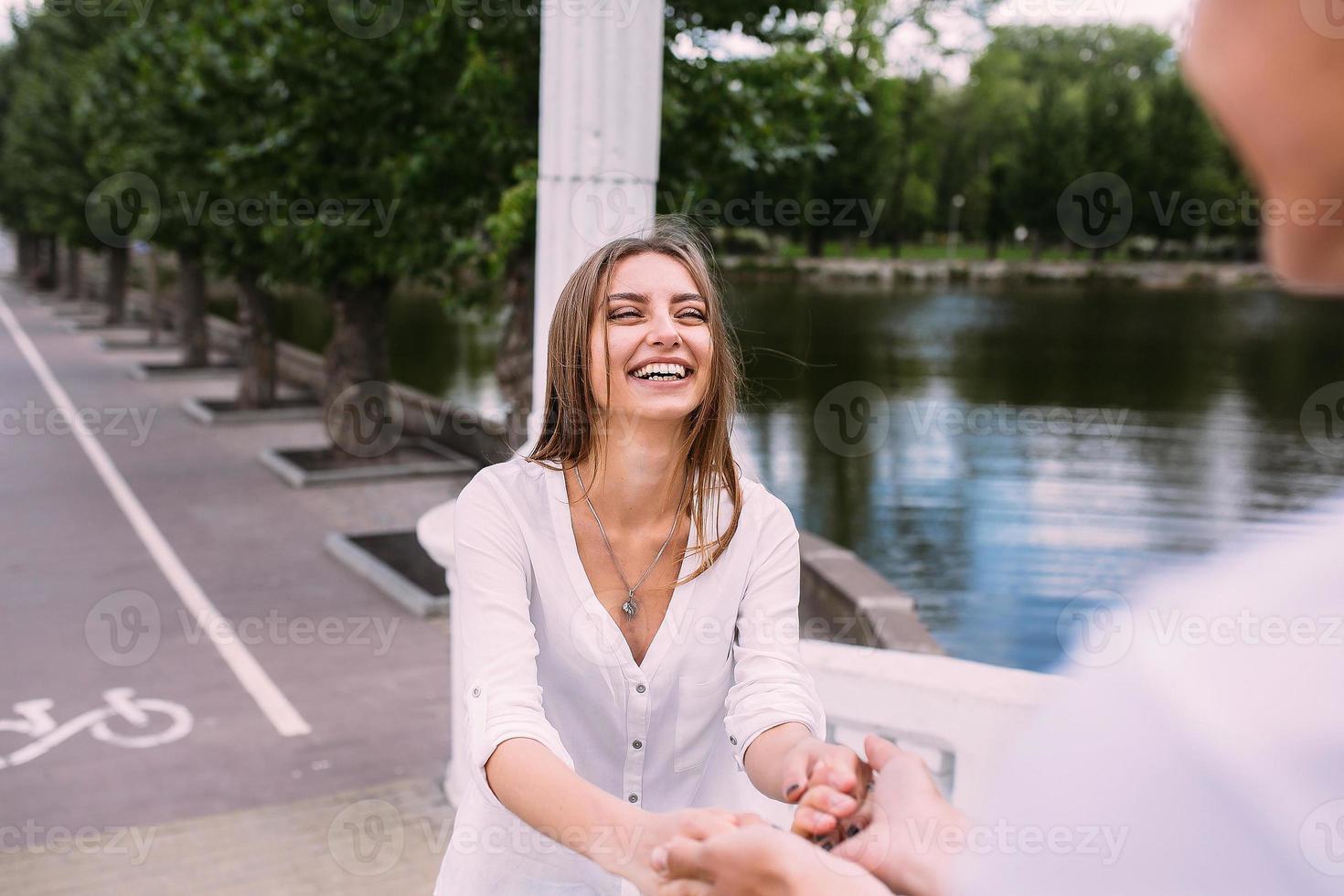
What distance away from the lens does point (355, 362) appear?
15008 millimetres

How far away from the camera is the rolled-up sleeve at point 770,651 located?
7.51ft

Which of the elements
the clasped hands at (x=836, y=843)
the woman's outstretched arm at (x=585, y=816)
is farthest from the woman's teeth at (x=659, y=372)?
the clasped hands at (x=836, y=843)

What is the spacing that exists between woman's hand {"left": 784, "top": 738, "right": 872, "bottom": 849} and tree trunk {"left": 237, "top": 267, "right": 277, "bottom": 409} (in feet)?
57.1

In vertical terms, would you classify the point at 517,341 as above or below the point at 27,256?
below

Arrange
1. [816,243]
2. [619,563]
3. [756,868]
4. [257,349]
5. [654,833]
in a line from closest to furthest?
[756,868]
[654,833]
[619,563]
[257,349]
[816,243]

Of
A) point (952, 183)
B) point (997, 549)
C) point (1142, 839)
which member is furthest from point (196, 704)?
point (952, 183)

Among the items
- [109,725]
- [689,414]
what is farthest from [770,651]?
[109,725]

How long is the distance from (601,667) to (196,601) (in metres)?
8.14

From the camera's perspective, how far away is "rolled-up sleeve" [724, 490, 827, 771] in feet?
7.51

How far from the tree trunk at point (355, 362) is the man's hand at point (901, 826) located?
43.8ft

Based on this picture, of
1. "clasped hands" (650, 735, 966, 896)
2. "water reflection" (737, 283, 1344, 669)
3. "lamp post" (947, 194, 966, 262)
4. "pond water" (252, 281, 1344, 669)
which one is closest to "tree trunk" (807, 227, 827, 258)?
"lamp post" (947, 194, 966, 262)

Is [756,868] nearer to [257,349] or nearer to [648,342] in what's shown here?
[648,342]

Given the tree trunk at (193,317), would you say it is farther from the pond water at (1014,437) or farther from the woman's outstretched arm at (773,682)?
the woman's outstretched arm at (773,682)

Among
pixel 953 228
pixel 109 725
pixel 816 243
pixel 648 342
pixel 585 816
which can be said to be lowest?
pixel 109 725
